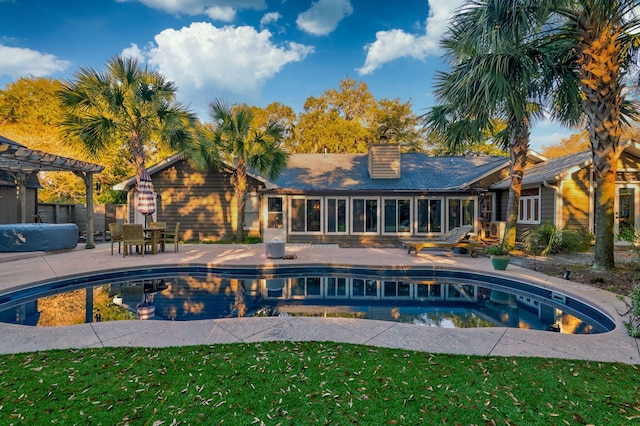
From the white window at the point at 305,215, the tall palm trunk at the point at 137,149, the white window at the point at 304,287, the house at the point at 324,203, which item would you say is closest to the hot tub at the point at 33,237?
the tall palm trunk at the point at 137,149

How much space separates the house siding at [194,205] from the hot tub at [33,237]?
13.5 ft

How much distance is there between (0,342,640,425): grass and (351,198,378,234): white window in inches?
411

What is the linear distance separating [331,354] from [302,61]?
20196mm

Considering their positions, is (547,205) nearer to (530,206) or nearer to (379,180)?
(530,206)

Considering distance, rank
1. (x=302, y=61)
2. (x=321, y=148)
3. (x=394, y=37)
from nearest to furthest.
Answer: (x=394, y=37), (x=302, y=61), (x=321, y=148)

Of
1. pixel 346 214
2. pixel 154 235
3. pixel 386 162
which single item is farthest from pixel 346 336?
pixel 386 162

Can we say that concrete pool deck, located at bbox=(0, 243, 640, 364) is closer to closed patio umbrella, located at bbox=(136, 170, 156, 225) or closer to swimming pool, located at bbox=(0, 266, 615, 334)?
swimming pool, located at bbox=(0, 266, 615, 334)

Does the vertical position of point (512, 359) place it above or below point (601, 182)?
below

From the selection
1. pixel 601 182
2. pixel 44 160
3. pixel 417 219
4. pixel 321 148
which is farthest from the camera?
pixel 321 148

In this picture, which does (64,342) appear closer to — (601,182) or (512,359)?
(512,359)

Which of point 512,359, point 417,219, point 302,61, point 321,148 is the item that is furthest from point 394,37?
point 512,359

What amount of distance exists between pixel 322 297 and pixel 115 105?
9574mm

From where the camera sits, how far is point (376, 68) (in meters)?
23.9

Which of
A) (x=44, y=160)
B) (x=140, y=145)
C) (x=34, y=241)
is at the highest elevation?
(x=140, y=145)
